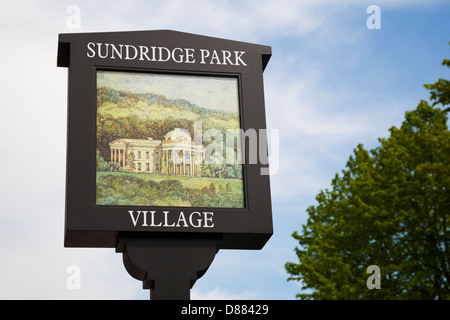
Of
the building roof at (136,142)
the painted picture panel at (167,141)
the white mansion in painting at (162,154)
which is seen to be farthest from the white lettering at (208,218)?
the building roof at (136,142)

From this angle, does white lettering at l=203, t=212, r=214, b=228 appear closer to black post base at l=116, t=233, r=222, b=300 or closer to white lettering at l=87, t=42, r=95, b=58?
black post base at l=116, t=233, r=222, b=300

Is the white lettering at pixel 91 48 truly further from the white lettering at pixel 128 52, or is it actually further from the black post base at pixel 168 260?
the black post base at pixel 168 260

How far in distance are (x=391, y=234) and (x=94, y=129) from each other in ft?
46.6

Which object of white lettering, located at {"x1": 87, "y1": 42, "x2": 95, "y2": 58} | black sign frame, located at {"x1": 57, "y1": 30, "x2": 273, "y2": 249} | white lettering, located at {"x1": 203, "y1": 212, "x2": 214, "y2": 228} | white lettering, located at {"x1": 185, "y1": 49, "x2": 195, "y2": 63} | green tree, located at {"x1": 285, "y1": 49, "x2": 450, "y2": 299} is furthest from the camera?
green tree, located at {"x1": 285, "y1": 49, "x2": 450, "y2": 299}


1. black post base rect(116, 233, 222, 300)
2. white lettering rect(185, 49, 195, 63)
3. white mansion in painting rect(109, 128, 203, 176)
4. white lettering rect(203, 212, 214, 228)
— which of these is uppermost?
white lettering rect(185, 49, 195, 63)

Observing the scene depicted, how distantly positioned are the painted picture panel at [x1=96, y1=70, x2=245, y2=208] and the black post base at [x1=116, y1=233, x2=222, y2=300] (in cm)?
35

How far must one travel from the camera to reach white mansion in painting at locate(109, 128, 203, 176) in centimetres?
689

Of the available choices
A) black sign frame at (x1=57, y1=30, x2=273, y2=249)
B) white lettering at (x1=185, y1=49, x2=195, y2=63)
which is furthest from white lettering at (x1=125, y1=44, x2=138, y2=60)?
white lettering at (x1=185, y1=49, x2=195, y2=63)

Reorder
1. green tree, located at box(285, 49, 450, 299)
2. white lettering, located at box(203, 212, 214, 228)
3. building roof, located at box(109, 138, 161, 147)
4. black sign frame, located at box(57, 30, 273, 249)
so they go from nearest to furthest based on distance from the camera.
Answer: black sign frame, located at box(57, 30, 273, 249)
white lettering, located at box(203, 212, 214, 228)
building roof, located at box(109, 138, 161, 147)
green tree, located at box(285, 49, 450, 299)

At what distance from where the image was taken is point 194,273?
6.74m

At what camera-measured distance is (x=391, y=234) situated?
19.5 meters

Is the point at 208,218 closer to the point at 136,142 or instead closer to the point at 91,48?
the point at 136,142

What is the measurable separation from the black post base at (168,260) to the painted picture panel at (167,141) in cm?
35
